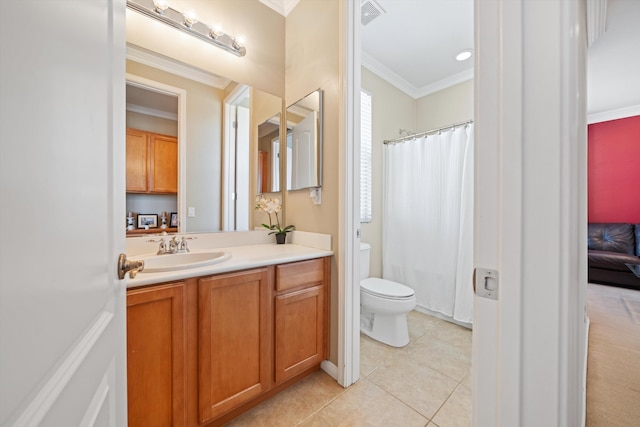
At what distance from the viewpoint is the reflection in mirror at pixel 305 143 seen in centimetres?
173

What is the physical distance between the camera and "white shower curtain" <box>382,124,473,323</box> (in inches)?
91.6

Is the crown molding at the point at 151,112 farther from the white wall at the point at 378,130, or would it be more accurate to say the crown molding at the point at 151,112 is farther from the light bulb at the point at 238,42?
the white wall at the point at 378,130

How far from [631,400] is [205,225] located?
2750 mm

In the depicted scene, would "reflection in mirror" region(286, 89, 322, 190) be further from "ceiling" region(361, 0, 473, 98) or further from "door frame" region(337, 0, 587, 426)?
"door frame" region(337, 0, 587, 426)

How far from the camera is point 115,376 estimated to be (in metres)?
0.60

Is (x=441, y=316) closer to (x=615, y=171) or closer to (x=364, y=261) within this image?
(x=364, y=261)

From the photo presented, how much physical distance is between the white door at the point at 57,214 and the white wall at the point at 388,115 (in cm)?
244

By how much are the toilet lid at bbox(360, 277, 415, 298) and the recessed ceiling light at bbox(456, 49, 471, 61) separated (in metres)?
2.37

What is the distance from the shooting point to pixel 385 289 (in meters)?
2.13

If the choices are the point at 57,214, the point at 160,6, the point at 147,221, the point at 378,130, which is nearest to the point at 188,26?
the point at 160,6

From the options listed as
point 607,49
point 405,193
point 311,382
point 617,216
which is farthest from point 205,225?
point 617,216

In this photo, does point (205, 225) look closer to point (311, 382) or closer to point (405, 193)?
point (311, 382)

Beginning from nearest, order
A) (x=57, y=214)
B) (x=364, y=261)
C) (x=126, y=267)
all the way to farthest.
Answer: (x=57, y=214)
(x=126, y=267)
(x=364, y=261)

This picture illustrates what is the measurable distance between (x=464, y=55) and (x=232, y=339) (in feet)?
10.4
